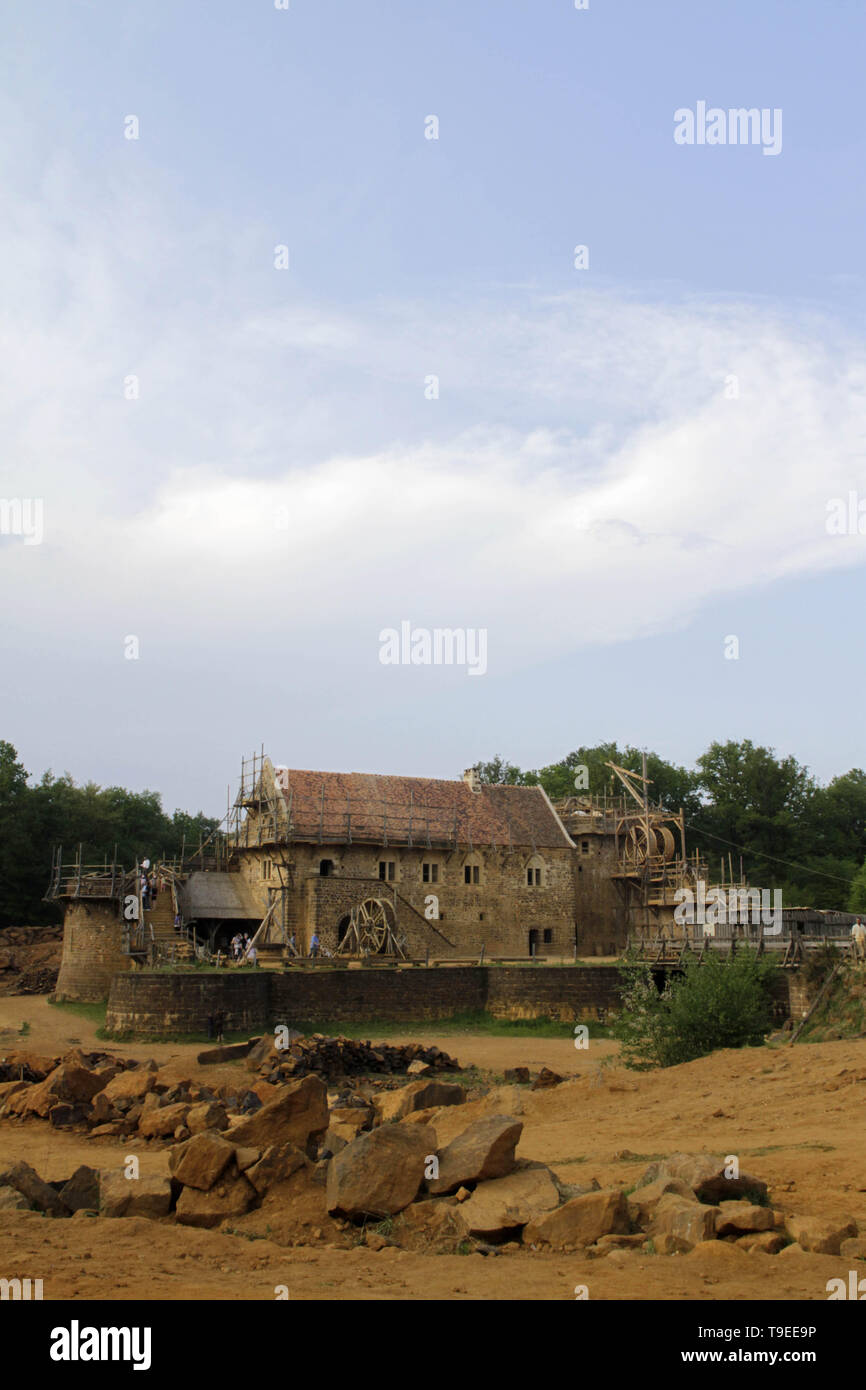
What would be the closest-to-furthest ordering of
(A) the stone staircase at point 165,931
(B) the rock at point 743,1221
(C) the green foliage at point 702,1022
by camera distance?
(B) the rock at point 743,1221, (C) the green foliage at point 702,1022, (A) the stone staircase at point 165,931

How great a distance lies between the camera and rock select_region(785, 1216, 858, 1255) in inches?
351

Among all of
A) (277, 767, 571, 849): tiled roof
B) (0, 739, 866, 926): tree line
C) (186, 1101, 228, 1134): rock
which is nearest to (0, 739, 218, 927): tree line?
(0, 739, 866, 926): tree line

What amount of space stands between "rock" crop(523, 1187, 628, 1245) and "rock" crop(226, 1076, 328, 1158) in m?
4.59

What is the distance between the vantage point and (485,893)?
153 ft

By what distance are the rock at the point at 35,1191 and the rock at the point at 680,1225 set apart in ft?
20.5

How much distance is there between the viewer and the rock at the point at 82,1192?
38.9 feet

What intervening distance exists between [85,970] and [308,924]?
8904 mm

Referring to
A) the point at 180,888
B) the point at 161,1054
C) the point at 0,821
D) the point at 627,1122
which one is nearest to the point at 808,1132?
the point at 627,1122

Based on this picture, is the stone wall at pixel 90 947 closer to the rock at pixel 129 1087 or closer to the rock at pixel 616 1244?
the rock at pixel 129 1087

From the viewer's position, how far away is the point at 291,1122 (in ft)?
44.5

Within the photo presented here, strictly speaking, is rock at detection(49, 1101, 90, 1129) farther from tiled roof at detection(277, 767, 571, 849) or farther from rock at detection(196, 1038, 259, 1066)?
tiled roof at detection(277, 767, 571, 849)

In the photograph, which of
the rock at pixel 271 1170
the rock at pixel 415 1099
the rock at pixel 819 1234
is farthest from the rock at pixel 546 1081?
the rock at pixel 819 1234

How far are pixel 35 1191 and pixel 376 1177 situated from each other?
3772mm
